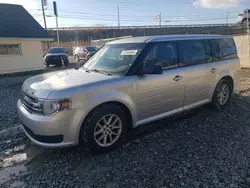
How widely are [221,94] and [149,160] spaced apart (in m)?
2.87

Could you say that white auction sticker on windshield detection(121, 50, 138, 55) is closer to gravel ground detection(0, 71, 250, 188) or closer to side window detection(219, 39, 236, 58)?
gravel ground detection(0, 71, 250, 188)

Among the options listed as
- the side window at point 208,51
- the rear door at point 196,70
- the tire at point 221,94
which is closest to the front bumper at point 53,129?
the rear door at point 196,70

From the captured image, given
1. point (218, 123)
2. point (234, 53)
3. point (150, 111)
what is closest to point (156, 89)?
point (150, 111)

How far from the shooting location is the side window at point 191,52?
12.3 ft

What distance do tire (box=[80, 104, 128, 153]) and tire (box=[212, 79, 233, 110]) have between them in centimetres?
256

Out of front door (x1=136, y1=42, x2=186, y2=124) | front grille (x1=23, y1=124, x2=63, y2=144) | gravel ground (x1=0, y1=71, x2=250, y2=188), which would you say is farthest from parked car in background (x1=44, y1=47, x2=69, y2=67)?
front grille (x1=23, y1=124, x2=63, y2=144)

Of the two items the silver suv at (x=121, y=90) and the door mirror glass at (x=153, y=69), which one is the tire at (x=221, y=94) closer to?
the silver suv at (x=121, y=90)

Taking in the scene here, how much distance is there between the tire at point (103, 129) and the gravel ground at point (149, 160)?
0.14 m

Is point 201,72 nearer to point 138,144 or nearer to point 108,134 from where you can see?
point 138,144

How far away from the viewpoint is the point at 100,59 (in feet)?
12.4

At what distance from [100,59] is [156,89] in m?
1.27

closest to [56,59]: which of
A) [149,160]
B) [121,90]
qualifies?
[121,90]

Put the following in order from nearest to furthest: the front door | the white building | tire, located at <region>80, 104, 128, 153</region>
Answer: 1. tire, located at <region>80, 104, 128, 153</region>
2. the front door
3. the white building

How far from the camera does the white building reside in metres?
12.6
